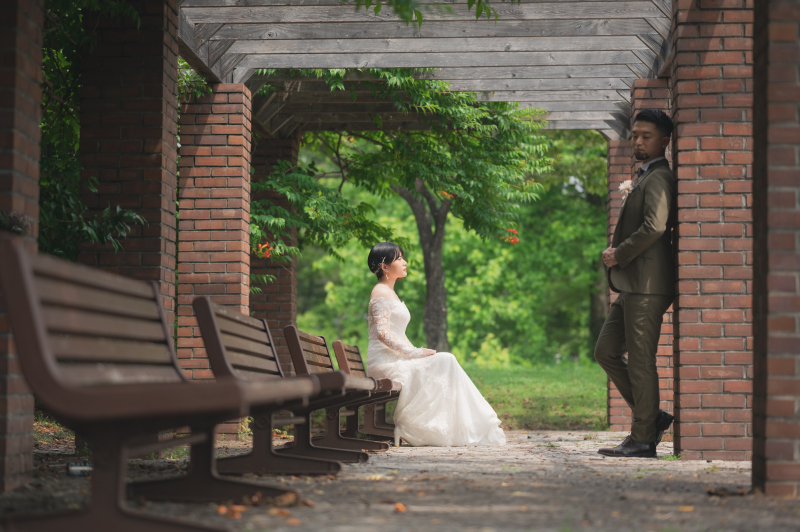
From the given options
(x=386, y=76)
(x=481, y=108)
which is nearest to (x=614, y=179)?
(x=481, y=108)

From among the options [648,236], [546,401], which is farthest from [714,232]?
[546,401]

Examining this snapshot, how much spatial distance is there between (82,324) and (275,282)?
26.2ft

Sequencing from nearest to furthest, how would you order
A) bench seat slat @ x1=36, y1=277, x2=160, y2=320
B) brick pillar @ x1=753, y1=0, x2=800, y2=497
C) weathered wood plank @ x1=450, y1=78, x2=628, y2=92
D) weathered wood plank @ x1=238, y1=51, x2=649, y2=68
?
bench seat slat @ x1=36, y1=277, x2=160, y2=320 → brick pillar @ x1=753, y1=0, x2=800, y2=497 → weathered wood plank @ x1=238, y1=51, x2=649, y2=68 → weathered wood plank @ x1=450, y1=78, x2=628, y2=92

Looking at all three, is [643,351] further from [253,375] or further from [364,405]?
[253,375]

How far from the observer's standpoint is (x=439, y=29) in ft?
26.4

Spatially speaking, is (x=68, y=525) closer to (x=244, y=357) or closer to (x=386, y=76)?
(x=244, y=357)

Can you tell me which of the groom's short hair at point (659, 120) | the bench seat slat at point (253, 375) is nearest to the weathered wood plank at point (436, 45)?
the groom's short hair at point (659, 120)

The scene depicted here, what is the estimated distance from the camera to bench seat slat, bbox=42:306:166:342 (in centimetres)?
280

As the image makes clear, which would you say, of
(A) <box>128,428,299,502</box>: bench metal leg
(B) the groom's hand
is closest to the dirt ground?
(A) <box>128,428,299,502</box>: bench metal leg

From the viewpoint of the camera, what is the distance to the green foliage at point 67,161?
220 inches

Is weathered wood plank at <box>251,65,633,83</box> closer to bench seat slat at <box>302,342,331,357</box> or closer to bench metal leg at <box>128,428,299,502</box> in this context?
bench seat slat at <box>302,342,331,357</box>

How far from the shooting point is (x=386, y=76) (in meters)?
9.17

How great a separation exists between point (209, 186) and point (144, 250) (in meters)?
2.05

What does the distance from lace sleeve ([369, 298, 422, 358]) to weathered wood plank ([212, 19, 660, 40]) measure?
8.62 feet
